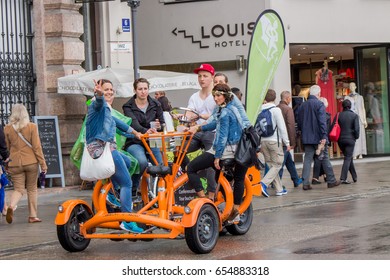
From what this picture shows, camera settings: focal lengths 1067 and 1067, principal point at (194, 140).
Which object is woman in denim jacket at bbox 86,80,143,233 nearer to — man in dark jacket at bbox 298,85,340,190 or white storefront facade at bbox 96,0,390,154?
man in dark jacket at bbox 298,85,340,190

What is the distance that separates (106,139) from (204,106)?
78.6 inches

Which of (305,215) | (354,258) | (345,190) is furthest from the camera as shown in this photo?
(345,190)

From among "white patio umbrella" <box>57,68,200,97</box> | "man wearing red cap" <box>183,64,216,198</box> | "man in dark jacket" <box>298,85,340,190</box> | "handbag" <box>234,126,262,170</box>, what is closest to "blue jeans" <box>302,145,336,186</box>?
"man in dark jacket" <box>298,85,340,190</box>

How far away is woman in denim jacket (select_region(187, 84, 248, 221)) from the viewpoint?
11920 millimetres

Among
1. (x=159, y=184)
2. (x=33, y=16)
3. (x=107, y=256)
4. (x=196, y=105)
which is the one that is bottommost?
(x=107, y=256)

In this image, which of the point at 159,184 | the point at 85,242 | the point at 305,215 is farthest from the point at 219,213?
the point at 305,215

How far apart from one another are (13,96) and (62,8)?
2028 millimetres

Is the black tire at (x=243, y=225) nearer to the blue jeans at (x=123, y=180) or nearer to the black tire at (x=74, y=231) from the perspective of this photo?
the blue jeans at (x=123, y=180)

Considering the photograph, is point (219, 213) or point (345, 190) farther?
point (345, 190)

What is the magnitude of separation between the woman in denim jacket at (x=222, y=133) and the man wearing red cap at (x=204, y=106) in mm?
491

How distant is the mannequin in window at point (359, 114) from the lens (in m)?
27.0

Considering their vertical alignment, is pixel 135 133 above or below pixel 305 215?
above

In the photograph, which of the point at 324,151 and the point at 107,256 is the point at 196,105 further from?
the point at 324,151

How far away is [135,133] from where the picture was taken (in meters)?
12.0
